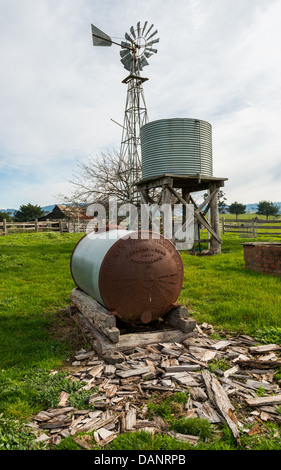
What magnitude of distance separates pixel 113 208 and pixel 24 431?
16.9 meters

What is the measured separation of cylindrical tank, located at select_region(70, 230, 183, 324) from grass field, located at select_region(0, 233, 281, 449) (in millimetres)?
1140

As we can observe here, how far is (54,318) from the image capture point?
6.77 metres

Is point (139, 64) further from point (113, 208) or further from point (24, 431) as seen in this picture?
point (24, 431)

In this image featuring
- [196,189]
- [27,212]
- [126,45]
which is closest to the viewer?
[196,189]

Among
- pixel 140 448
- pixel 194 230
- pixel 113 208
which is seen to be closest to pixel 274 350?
pixel 140 448

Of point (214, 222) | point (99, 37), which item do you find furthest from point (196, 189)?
point (99, 37)

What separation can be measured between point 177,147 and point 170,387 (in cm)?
1012

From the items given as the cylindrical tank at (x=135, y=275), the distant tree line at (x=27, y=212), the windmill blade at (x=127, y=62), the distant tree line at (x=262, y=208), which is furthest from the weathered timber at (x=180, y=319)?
the distant tree line at (x=262, y=208)

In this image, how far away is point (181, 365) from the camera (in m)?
4.31

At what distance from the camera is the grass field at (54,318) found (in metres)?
3.40

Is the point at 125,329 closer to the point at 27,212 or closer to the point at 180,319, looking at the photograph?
the point at 180,319

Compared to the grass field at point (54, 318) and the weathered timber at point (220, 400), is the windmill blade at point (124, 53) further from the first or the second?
the weathered timber at point (220, 400)

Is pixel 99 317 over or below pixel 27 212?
below

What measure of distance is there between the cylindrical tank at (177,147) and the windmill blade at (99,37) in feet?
27.8
